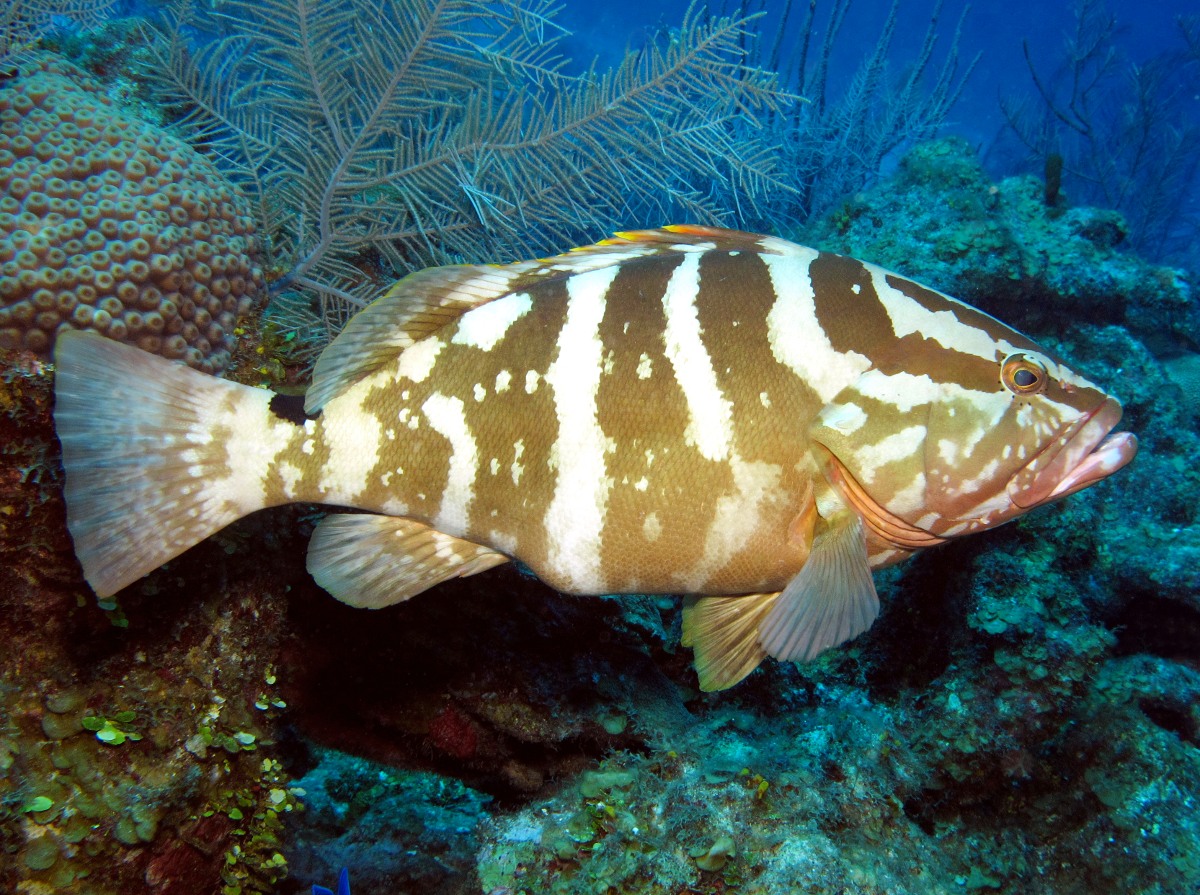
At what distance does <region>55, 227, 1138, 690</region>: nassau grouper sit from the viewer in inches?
79.9

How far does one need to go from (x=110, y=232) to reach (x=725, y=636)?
9.32ft

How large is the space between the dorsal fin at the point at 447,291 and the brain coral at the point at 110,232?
0.98 m

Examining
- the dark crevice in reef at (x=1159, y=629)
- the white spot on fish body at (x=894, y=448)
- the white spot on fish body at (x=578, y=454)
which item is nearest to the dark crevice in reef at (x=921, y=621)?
the dark crevice in reef at (x=1159, y=629)

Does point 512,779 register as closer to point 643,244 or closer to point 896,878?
point 896,878

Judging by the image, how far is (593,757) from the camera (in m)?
3.39

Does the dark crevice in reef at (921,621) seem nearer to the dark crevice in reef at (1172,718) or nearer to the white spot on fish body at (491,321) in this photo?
the dark crevice in reef at (1172,718)

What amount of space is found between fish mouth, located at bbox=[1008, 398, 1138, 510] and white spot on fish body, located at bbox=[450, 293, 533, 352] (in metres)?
1.70

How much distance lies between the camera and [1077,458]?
2.05 meters

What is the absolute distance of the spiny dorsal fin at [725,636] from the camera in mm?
2223

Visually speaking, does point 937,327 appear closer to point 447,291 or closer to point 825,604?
point 825,604

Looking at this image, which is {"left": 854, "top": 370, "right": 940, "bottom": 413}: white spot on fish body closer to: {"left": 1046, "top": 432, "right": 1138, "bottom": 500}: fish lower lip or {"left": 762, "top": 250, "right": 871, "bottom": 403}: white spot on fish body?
{"left": 762, "top": 250, "right": 871, "bottom": 403}: white spot on fish body

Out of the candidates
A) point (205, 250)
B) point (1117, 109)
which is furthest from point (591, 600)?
point (1117, 109)

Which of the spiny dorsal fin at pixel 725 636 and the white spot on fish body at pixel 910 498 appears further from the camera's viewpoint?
the spiny dorsal fin at pixel 725 636

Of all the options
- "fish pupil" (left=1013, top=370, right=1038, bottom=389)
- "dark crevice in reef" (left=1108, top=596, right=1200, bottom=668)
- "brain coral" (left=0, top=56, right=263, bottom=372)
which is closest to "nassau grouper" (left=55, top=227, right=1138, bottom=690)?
"fish pupil" (left=1013, top=370, right=1038, bottom=389)
